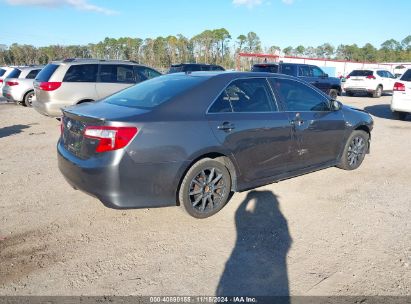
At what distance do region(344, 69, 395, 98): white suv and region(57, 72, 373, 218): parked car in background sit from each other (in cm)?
1748

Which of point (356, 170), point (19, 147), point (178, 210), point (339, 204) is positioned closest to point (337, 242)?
point (339, 204)

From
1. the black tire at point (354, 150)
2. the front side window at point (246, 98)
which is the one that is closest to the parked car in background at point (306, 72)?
the black tire at point (354, 150)

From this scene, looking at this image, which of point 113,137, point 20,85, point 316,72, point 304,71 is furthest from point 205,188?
point 316,72

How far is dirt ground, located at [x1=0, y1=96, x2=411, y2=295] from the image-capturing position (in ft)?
9.97

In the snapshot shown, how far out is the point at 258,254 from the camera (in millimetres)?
3494

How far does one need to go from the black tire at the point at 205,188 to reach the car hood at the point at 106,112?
875mm

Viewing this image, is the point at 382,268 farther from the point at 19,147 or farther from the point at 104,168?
the point at 19,147

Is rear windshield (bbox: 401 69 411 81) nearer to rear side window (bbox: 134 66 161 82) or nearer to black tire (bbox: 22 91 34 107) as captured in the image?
rear side window (bbox: 134 66 161 82)

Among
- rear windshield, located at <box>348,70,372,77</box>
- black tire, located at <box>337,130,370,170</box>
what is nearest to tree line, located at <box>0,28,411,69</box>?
rear windshield, located at <box>348,70,372,77</box>

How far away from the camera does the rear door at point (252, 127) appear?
4242 mm

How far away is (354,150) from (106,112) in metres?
4.27

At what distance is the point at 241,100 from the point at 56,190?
2.83 m

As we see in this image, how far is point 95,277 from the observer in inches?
122

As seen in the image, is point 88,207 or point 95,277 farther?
point 88,207
